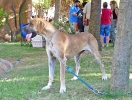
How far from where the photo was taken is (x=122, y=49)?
680 cm

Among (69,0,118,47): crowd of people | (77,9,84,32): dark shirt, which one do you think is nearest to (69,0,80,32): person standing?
(69,0,118,47): crowd of people

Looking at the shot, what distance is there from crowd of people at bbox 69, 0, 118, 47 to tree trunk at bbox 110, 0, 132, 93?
27.4 ft

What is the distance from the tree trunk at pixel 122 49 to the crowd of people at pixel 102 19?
8356 mm

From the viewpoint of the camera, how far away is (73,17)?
16.4 metres

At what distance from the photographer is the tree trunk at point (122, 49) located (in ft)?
22.1

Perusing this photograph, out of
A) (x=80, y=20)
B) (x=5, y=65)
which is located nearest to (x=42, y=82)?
(x=5, y=65)

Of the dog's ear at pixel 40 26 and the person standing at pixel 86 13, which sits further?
the person standing at pixel 86 13

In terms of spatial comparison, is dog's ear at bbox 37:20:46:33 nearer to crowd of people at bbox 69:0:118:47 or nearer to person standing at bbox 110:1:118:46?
crowd of people at bbox 69:0:118:47

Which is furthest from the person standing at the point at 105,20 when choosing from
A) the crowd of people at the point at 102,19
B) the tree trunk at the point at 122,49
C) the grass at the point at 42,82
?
the tree trunk at the point at 122,49

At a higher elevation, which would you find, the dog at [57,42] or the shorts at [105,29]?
the dog at [57,42]

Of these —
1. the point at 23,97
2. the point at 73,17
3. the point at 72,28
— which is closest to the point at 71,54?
the point at 23,97

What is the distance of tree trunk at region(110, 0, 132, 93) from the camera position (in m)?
6.73

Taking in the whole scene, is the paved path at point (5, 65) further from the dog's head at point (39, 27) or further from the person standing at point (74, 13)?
Answer: the dog's head at point (39, 27)

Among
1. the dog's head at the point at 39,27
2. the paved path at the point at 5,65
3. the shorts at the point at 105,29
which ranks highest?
the dog's head at the point at 39,27
